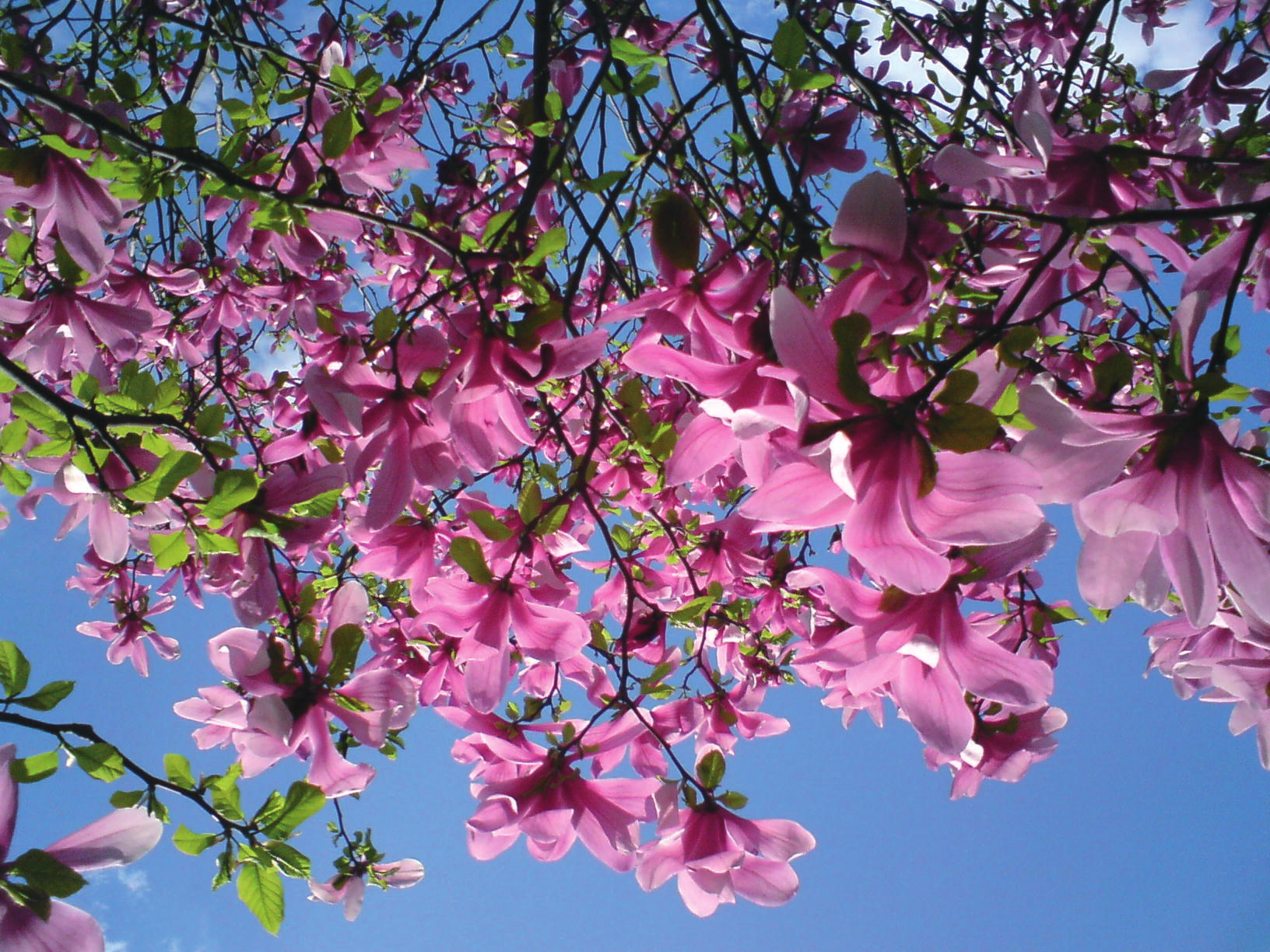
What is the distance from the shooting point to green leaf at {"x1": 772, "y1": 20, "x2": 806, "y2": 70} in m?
0.80

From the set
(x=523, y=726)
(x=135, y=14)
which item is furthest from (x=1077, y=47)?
(x=135, y=14)

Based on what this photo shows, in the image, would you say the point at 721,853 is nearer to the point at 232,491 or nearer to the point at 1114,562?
the point at 1114,562

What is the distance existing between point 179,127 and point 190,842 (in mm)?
781

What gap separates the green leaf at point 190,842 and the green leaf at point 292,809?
0.19 feet

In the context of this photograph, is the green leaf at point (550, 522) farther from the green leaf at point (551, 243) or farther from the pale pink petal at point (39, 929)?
the pale pink petal at point (39, 929)

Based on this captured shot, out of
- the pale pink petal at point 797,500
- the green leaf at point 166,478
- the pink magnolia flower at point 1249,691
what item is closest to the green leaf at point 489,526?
the green leaf at point 166,478

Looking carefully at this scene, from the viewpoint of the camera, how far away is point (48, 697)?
760 millimetres

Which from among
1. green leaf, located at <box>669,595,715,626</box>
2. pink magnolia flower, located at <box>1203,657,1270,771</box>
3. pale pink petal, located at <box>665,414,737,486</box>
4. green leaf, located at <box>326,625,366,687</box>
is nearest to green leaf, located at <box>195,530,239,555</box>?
green leaf, located at <box>326,625,366,687</box>

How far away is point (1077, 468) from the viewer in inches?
19.6

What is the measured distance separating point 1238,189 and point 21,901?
4.62 ft

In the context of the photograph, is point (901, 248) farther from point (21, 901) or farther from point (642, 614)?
point (642, 614)

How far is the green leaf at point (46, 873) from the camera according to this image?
23.3 inches

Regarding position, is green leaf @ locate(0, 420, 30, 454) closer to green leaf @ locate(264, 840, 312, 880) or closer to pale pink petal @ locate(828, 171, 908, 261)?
green leaf @ locate(264, 840, 312, 880)

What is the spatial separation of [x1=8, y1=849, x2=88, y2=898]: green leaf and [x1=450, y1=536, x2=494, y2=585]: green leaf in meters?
0.43
